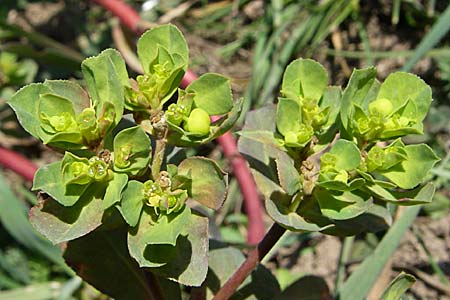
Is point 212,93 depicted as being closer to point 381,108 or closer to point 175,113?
point 175,113

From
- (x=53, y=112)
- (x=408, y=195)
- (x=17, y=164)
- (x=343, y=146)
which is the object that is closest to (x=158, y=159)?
(x=53, y=112)

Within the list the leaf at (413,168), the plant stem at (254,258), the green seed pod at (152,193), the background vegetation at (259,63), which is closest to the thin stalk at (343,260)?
the background vegetation at (259,63)

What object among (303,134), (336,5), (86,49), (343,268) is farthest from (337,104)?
(86,49)

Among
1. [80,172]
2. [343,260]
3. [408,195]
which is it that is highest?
[80,172]

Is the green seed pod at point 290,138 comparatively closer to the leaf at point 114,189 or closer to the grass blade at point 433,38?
the leaf at point 114,189

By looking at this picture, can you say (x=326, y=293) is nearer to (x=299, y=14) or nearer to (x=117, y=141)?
(x=117, y=141)

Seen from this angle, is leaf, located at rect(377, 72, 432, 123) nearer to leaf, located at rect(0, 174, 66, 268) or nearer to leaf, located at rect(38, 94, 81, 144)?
leaf, located at rect(38, 94, 81, 144)

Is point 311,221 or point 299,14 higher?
point 311,221
